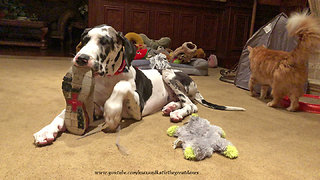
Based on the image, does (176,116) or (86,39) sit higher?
(86,39)

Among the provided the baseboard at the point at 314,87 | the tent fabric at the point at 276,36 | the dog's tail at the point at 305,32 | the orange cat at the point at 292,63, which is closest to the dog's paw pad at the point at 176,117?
the orange cat at the point at 292,63

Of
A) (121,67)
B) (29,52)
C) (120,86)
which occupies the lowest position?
(29,52)

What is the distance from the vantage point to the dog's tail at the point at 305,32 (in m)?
2.34

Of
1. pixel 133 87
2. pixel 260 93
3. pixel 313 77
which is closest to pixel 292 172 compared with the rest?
pixel 133 87

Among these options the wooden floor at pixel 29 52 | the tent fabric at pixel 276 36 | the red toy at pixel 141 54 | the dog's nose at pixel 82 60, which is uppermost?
the tent fabric at pixel 276 36

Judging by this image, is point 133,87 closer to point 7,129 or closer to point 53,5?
point 7,129

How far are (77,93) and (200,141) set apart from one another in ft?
2.54

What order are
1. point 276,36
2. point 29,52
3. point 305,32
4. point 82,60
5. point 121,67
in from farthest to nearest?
point 29,52 → point 276,36 → point 305,32 → point 121,67 → point 82,60

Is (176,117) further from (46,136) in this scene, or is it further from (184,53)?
(184,53)

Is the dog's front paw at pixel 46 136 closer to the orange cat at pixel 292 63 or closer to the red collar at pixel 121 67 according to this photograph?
the red collar at pixel 121 67

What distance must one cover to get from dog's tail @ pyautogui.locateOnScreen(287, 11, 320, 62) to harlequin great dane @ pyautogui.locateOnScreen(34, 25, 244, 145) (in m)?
1.17

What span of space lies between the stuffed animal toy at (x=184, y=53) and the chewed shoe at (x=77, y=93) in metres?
3.12

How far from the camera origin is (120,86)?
1656 mm

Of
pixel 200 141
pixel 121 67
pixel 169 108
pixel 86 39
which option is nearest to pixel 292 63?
pixel 169 108
